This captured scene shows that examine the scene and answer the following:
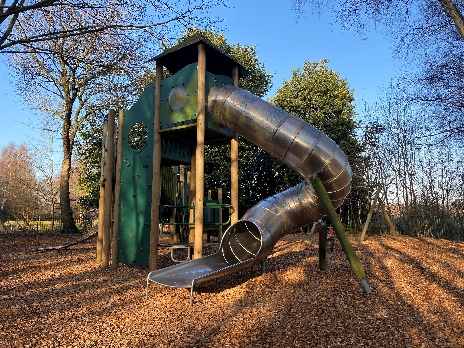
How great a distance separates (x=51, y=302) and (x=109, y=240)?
285cm

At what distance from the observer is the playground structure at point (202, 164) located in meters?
5.49

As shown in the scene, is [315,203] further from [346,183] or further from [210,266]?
[210,266]

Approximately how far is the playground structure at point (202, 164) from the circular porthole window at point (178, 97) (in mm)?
21

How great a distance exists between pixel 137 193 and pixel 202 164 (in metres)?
2.08

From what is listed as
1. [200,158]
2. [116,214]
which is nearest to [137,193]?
[116,214]

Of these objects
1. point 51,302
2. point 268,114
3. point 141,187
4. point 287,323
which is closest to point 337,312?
point 287,323

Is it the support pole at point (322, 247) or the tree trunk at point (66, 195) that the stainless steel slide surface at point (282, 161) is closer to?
the support pole at point (322, 247)

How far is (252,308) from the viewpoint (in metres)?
4.75

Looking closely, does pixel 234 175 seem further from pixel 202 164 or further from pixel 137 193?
pixel 137 193

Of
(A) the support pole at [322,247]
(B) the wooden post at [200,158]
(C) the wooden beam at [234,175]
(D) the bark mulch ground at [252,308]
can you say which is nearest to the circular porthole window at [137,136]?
(B) the wooden post at [200,158]

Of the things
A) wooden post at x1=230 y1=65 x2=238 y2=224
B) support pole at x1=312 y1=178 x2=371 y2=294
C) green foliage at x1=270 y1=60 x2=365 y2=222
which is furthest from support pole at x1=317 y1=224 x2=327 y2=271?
green foliage at x1=270 y1=60 x2=365 y2=222

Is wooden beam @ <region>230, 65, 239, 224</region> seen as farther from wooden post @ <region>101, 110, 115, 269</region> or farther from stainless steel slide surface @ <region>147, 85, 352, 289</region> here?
→ wooden post @ <region>101, 110, 115, 269</region>

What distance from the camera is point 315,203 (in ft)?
20.1

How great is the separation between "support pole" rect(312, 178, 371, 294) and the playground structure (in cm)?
1
